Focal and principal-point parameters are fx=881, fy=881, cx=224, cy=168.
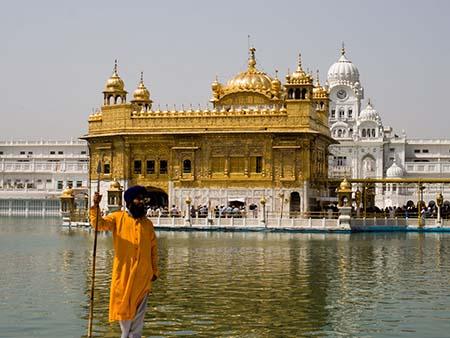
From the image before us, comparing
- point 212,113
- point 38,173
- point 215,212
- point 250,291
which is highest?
point 212,113

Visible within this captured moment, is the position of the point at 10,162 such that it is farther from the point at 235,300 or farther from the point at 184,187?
the point at 235,300

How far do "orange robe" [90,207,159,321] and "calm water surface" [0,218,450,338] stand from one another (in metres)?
3.39

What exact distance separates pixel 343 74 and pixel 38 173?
1323 inches

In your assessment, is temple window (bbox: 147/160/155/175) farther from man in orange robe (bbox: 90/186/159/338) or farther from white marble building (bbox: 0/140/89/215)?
man in orange robe (bbox: 90/186/159/338)

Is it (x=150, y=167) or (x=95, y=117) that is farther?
(x=95, y=117)

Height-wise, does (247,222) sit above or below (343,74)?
below

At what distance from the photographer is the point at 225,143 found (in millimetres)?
47750

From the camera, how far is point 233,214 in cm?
4431

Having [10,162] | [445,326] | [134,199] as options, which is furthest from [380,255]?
[10,162]

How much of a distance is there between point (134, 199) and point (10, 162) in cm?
8109

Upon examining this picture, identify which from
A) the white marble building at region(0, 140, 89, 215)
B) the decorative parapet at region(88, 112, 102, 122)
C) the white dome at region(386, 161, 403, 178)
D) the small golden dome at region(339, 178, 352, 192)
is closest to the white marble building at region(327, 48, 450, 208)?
the white dome at region(386, 161, 403, 178)

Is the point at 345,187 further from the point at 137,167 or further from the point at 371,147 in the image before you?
the point at 371,147

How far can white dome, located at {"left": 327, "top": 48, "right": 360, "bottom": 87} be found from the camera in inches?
3679

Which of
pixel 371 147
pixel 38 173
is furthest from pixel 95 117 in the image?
pixel 371 147
